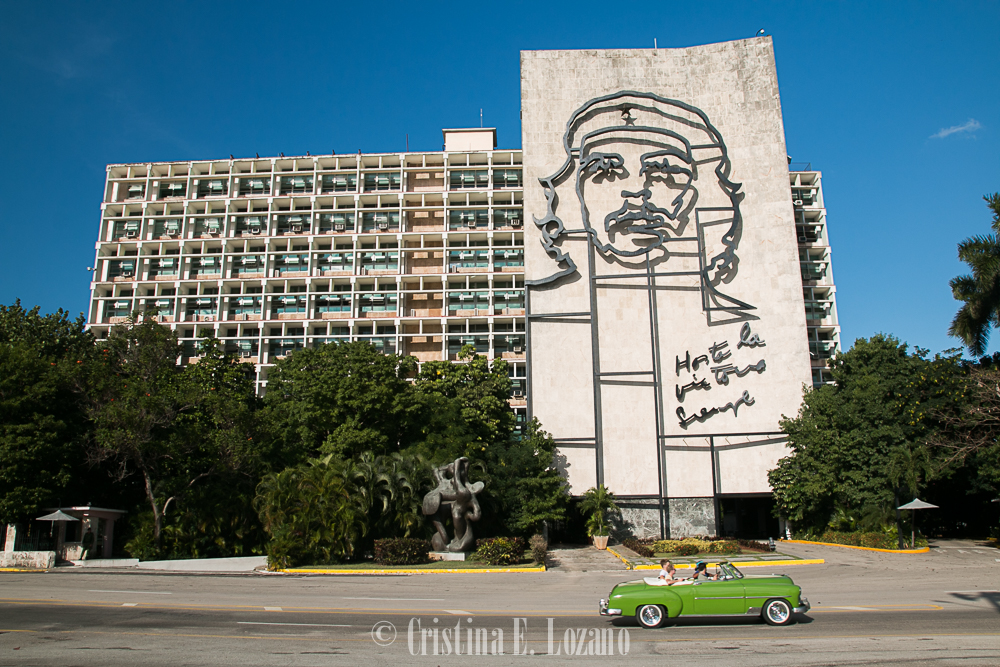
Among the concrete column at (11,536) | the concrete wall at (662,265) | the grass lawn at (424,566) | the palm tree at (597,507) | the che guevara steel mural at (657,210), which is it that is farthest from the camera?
the che guevara steel mural at (657,210)

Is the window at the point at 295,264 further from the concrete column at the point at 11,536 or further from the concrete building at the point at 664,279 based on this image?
the concrete column at the point at 11,536

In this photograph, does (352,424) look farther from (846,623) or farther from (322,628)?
(846,623)

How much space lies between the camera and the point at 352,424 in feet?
129

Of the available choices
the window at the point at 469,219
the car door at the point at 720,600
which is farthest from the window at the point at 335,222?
the car door at the point at 720,600

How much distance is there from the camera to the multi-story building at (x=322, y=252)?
7088 cm

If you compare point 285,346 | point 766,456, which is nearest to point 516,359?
point 285,346

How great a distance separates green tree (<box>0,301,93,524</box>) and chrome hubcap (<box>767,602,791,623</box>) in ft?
106

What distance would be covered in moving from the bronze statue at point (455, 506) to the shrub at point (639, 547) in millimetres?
8506

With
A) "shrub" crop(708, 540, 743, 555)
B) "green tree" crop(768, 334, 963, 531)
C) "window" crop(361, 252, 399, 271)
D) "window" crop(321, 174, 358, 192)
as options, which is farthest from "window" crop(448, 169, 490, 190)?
"shrub" crop(708, 540, 743, 555)

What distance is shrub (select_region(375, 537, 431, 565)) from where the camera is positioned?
30.2 metres

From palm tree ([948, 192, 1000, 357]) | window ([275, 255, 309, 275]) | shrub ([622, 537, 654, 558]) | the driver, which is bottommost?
shrub ([622, 537, 654, 558])

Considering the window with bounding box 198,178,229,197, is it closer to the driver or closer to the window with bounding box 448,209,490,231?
the window with bounding box 448,209,490,231

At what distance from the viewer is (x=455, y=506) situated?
1312 inches

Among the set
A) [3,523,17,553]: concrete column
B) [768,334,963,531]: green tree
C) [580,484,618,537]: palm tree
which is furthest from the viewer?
[580,484,618,537]: palm tree
